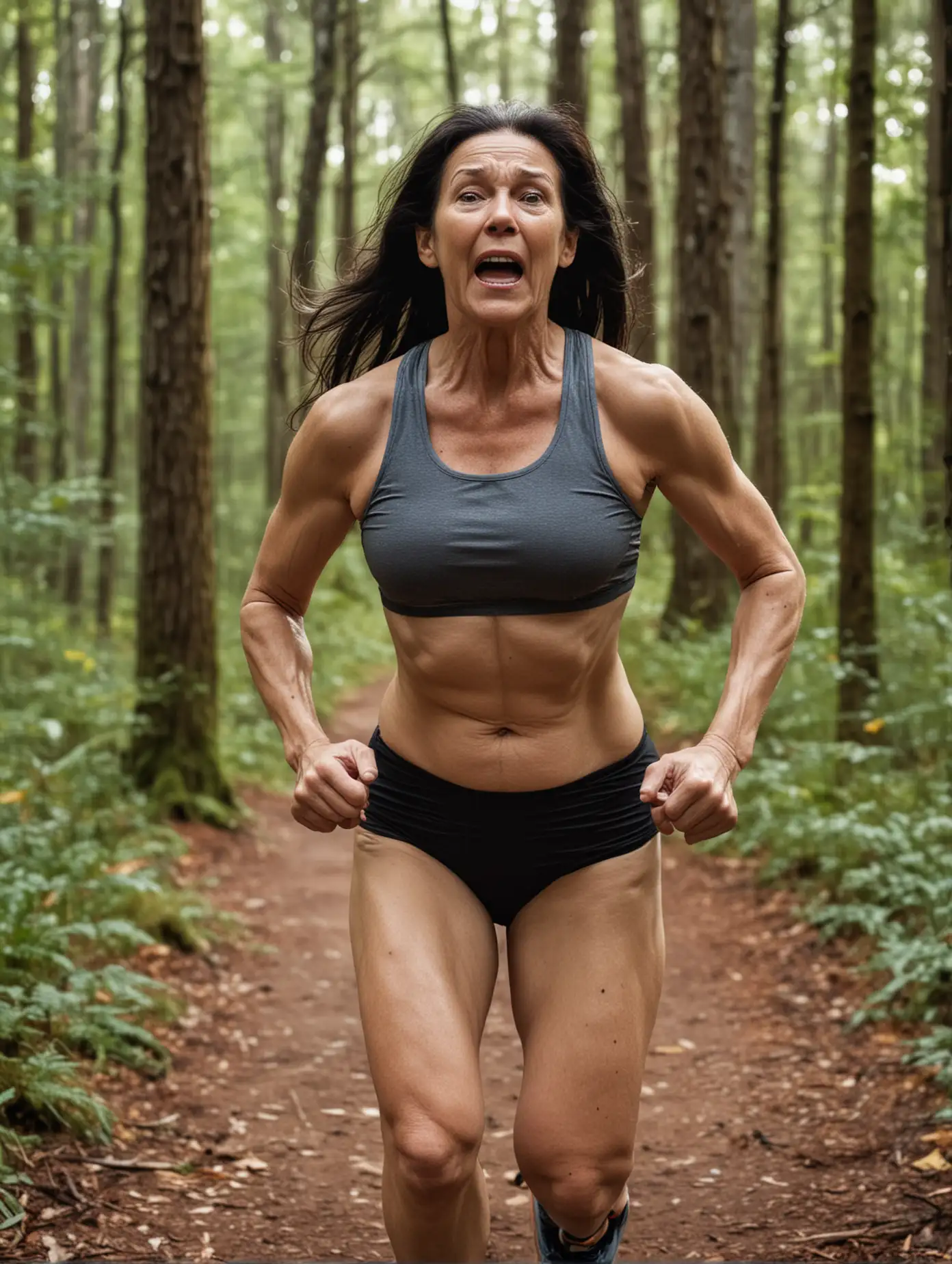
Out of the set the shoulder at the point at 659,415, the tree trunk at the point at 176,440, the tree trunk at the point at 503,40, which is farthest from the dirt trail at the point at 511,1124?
the tree trunk at the point at 503,40

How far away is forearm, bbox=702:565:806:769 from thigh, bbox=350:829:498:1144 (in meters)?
0.69

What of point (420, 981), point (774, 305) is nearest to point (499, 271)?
point (420, 981)

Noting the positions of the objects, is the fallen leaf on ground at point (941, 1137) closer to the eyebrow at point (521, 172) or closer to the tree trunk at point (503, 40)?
the eyebrow at point (521, 172)

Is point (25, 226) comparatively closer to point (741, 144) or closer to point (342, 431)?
point (741, 144)

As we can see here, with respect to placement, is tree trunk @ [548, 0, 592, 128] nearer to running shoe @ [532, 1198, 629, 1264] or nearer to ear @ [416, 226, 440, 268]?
ear @ [416, 226, 440, 268]

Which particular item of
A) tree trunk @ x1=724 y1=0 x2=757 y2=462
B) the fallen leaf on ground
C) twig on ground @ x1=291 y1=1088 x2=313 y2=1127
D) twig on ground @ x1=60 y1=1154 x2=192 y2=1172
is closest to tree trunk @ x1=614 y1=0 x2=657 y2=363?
tree trunk @ x1=724 y1=0 x2=757 y2=462

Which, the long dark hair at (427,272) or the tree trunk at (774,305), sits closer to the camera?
the long dark hair at (427,272)

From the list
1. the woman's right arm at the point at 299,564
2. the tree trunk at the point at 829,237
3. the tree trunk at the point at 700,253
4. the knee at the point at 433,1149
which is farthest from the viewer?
the tree trunk at the point at 829,237

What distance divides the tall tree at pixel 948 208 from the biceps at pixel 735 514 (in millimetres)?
1099

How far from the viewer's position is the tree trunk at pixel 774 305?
1088 centimetres

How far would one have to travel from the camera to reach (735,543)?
2.99 m

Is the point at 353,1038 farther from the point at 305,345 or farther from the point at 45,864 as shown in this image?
the point at 305,345

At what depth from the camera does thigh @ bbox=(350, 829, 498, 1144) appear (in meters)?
2.63

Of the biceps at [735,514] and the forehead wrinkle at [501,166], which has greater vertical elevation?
the forehead wrinkle at [501,166]
